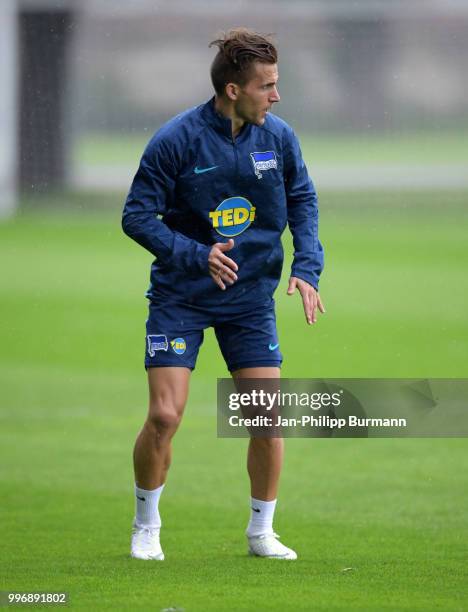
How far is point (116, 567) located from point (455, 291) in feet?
41.3

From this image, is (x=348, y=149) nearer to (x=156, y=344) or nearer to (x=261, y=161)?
(x=261, y=161)

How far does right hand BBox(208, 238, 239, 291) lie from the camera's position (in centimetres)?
531

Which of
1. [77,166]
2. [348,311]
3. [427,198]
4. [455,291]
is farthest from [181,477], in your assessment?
[427,198]

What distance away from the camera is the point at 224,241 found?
5527 mm

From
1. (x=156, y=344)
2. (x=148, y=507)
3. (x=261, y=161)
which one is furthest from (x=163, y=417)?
(x=261, y=161)

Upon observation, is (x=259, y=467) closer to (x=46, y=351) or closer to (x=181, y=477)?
(x=181, y=477)

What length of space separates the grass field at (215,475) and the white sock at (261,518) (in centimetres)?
14

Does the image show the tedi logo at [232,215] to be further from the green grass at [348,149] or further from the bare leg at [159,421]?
the green grass at [348,149]

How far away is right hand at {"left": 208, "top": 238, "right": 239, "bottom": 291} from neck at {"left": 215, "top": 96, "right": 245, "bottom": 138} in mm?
480

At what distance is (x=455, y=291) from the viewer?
1753 centimetres

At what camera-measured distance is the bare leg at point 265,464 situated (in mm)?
5660

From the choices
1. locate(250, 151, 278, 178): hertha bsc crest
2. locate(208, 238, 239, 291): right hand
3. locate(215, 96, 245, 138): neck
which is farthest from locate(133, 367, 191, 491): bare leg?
locate(215, 96, 245, 138): neck

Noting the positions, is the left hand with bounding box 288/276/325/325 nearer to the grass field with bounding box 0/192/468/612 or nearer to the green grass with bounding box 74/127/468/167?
the grass field with bounding box 0/192/468/612

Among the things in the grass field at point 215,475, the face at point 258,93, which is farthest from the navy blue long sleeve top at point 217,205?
the grass field at point 215,475
